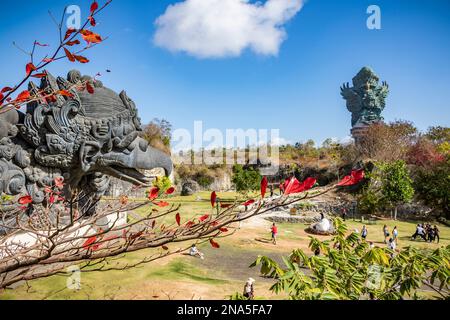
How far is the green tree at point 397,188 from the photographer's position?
55.2 feet

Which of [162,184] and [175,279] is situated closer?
Answer: [175,279]

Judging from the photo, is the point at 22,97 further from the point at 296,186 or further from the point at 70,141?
the point at 70,141

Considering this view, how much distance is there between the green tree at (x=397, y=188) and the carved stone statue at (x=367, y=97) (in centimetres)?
2794

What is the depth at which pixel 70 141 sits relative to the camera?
245 inches

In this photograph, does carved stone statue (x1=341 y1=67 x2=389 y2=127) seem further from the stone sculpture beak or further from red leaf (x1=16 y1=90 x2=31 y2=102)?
red leaf (x1=16 y1=90 x2=31 y2=102)

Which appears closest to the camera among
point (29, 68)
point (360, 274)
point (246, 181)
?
point (29, 68)

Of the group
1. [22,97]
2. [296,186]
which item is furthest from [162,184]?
[296,186]

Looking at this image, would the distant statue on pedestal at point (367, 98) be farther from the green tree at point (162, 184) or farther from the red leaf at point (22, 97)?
A: the red leaf at point (22, 97)

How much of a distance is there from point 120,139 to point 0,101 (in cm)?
509

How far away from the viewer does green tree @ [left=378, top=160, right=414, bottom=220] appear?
55.2 ft

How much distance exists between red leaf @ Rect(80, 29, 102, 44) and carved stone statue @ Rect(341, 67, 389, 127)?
46.5m

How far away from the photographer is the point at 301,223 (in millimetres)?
16172

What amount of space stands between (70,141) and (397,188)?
1715 cm
